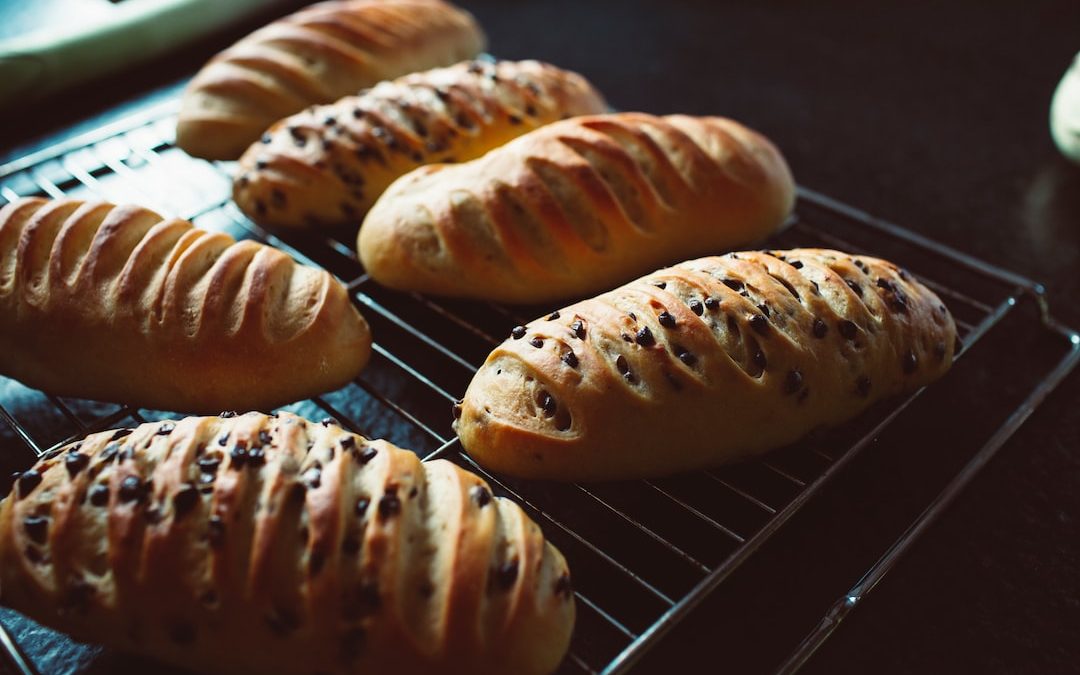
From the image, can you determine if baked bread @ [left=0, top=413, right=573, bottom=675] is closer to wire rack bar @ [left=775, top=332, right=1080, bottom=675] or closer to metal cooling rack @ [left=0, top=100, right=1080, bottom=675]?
metal cooling rack @ [left=0, top=100, right=1080, bottom=675]

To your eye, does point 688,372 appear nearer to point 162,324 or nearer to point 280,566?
point 280,566

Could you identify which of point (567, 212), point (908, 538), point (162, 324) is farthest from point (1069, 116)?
point (162, 324)

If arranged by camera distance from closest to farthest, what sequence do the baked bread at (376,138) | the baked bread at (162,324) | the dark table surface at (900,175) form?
1. the dark table surface at (900,175)
2. the baked bread at (162,324)
3. the baked bread at (376,138)

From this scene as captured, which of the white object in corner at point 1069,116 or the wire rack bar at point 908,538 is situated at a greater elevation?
the white object in corner at point 1069,116

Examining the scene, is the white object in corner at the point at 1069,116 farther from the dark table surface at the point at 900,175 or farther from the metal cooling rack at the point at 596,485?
the metal cooling rack at the point at 596,485

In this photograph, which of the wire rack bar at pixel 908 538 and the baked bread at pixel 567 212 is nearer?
the wire rack bar at pixel 908 538

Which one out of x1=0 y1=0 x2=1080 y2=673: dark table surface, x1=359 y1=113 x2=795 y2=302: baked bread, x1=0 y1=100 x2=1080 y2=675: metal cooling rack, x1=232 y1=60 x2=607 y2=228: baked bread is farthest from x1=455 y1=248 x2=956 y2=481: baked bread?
x1=232 y1=60 x2=607 y2=228: baked bread

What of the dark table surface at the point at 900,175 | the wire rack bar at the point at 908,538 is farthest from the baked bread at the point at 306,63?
the wire rack bar at the point at 908,538

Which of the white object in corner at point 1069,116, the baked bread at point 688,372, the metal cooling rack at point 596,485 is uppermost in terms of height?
the white object in corner at point 1069,116
